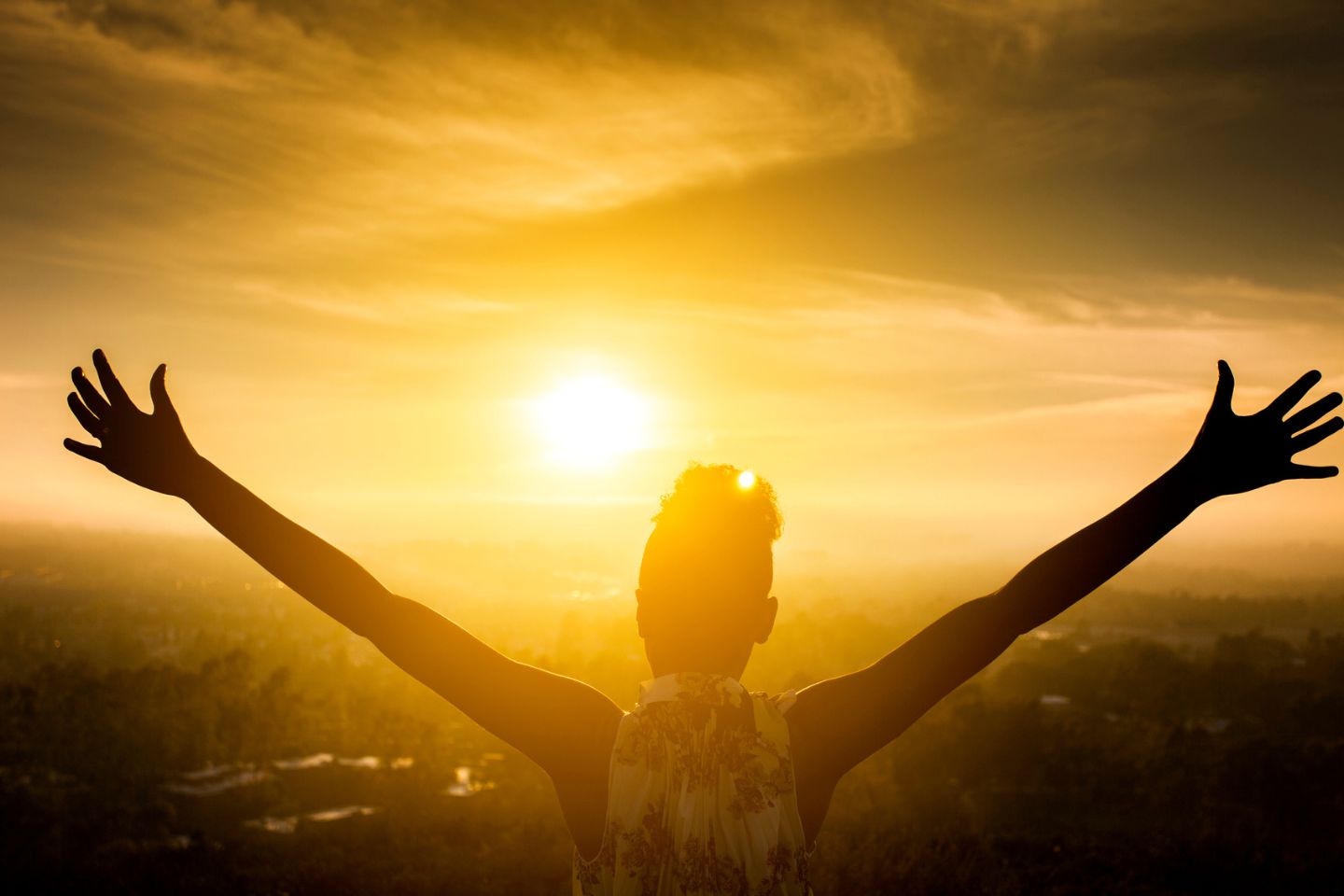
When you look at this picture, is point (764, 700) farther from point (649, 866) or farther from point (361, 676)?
point (361, 676)

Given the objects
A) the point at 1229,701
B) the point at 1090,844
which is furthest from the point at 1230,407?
the point at 1229,701

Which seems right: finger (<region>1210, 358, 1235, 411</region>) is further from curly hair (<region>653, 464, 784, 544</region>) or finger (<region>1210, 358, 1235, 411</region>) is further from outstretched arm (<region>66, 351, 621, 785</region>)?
outstretched arm (<region>66, 351, 621, 785</region>)

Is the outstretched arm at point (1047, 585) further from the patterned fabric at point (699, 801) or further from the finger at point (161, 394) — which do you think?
the finger at point (161, 394)

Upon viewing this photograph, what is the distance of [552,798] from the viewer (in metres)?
34.5

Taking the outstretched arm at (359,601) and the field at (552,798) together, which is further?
the field at (552,798)

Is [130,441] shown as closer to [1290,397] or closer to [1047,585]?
[1047,585]

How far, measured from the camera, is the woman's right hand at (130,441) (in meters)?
2.43

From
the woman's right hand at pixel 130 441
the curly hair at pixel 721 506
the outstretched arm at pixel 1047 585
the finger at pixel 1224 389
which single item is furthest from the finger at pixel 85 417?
the finger at pixel 1224 389

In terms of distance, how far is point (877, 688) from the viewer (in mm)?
2359

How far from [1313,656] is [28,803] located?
306 feet

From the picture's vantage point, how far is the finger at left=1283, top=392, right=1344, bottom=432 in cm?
237

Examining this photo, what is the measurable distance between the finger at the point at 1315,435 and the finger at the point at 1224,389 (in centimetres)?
17

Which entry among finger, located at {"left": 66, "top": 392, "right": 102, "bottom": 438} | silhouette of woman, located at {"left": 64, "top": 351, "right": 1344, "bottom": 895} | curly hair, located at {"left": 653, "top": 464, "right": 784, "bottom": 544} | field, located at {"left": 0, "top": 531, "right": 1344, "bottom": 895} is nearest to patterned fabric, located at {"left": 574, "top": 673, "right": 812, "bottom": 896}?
silhouette of woman, located at {"left": 64, "top": 351, "right": 1344, "bottom": 895}

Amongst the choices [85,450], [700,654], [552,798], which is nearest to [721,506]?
[700,654]
